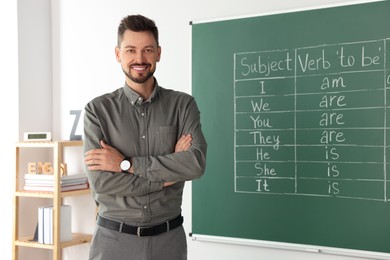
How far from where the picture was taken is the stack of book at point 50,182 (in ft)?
13.3

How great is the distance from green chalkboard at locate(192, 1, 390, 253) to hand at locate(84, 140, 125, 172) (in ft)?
4.13

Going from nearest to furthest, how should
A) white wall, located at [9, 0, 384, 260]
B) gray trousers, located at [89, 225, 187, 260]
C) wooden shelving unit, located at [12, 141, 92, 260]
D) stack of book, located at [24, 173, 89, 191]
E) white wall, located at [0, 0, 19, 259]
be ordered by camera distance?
gray trousers, located at [89, 225, 187, 260], white wall, located at [9, 0, 384, 260], wooden shelving unit, located at [12, 141, 92, 260], stack of book, located at [24, 173, 89, 191], white wall, located at [0, 0, 19, 259]

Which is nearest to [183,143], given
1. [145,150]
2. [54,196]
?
[145,150]

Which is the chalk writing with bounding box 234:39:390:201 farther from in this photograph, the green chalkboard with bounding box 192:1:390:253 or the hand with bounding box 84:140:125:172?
the hand with bounding box 84:140:125:172

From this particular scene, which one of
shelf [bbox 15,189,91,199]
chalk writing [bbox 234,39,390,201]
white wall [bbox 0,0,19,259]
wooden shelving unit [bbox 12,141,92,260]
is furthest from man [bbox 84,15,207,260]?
white wall [bbox 0,0,19,259]

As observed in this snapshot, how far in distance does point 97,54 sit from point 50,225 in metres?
1.39

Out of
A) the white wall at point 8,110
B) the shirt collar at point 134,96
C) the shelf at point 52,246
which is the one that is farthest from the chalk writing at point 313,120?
the white wall at point 8,110

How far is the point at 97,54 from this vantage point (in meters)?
4.29

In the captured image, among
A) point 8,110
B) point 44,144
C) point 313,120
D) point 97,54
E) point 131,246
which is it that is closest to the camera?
point 131,246

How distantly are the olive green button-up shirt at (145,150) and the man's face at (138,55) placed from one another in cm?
11

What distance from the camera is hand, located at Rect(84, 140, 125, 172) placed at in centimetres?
246

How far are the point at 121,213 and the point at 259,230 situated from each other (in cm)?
133

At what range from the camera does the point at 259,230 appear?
348 cm

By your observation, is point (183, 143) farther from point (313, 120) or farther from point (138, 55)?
point (313, 120)
